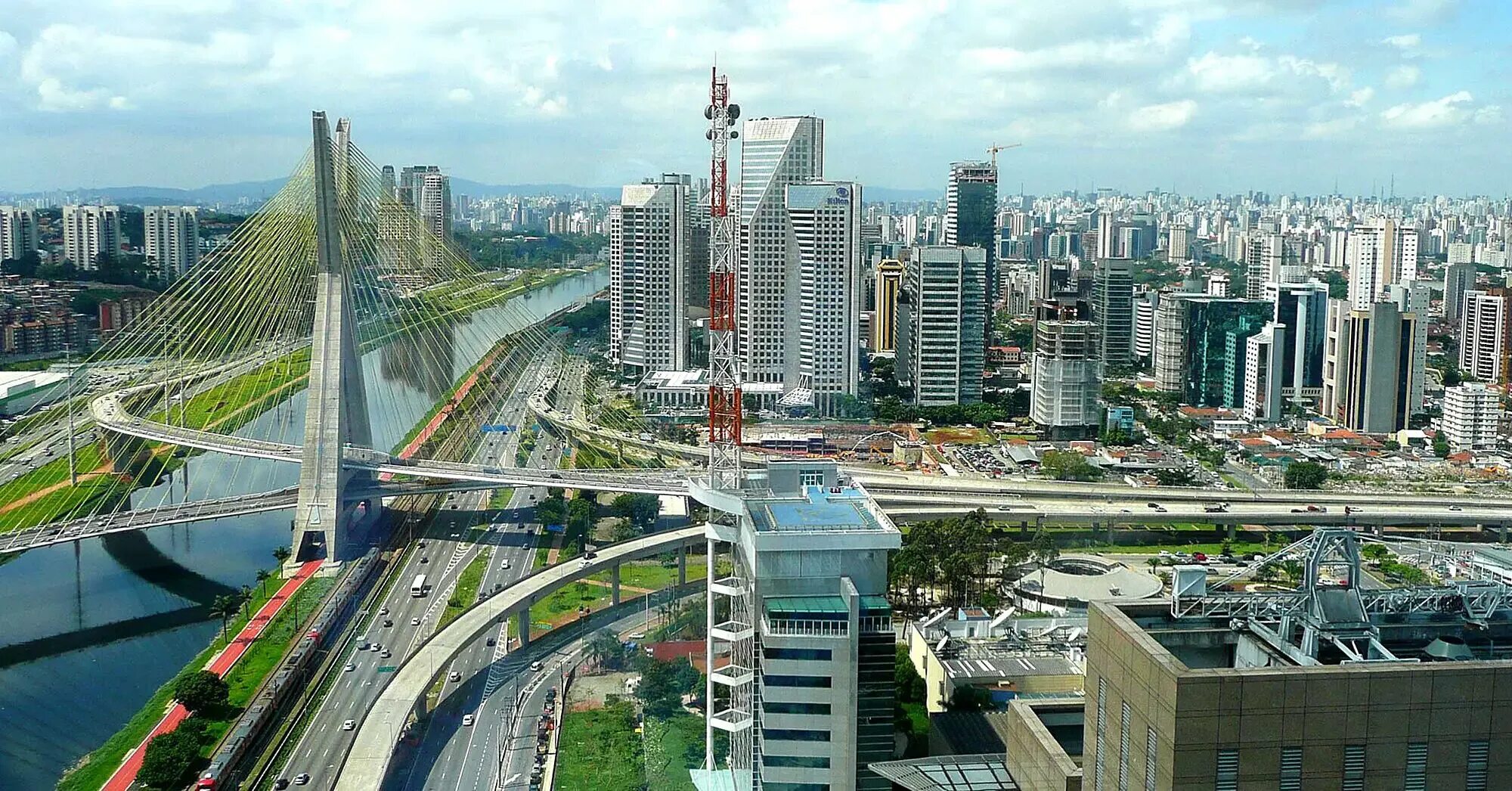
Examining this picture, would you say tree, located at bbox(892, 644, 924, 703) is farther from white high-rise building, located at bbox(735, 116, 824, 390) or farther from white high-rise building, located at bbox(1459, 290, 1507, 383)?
white high-rise building, located at bbox(1459, 290, 1507, 383)

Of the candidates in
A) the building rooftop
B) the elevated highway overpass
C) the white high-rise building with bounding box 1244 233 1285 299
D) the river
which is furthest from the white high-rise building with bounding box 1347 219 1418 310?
the building rooftop

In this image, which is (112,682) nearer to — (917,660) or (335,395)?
(335,395)

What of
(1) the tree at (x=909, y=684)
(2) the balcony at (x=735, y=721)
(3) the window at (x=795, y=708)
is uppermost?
(3) the window at (x=795, y=708)

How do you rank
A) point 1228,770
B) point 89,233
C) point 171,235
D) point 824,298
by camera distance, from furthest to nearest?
point 171,235, point 89,233, point 824,298, point 1228,770

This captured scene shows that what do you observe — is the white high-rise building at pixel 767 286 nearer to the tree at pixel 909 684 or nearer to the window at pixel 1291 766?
the tree at pixel 909 684

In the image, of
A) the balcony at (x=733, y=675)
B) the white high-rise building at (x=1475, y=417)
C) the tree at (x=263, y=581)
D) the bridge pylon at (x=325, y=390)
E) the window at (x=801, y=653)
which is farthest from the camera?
the white high-rise building at (x=1475, y=417)

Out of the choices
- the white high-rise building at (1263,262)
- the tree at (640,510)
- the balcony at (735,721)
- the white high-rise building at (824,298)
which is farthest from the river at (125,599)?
the white high-rise building at (1263,262)

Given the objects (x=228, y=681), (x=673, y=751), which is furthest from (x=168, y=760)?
(x=673, y=751)

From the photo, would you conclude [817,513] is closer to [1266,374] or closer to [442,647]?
[442,647]
